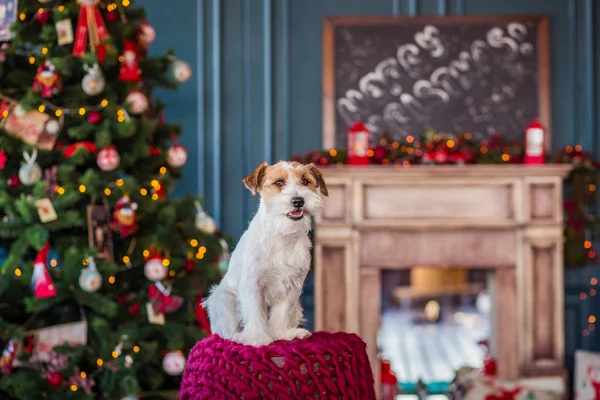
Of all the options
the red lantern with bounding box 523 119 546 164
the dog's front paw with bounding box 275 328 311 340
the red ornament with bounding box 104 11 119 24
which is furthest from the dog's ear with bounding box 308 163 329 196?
the red lantern with bounding box 523 119 546 164

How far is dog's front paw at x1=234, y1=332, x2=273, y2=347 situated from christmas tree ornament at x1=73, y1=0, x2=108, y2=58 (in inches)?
101

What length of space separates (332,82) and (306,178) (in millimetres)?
3425

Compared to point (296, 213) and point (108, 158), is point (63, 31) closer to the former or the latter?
point (108, 158)

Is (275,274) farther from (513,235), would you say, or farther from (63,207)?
(513,235)

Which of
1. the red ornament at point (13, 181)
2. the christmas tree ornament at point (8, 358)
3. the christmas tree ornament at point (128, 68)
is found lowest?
the christmas tree ornament at point (8, 358)

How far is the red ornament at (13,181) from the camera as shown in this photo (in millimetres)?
3824

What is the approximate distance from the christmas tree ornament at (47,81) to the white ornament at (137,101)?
332 mm

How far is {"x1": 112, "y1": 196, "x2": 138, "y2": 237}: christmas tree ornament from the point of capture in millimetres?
3754

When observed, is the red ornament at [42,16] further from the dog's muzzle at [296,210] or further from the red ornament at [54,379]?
the dog's muzzle at [296,210]

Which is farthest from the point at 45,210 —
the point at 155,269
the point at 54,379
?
the point at 54,379

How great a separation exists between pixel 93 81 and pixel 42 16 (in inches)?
18.3

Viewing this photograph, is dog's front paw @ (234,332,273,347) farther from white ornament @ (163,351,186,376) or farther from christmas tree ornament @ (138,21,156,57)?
christmas tree ornament @ (138,21,156,57)

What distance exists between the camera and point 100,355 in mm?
3799

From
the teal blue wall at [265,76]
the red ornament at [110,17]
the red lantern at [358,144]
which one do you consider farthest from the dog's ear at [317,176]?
the teal blue wall at [265,76]
